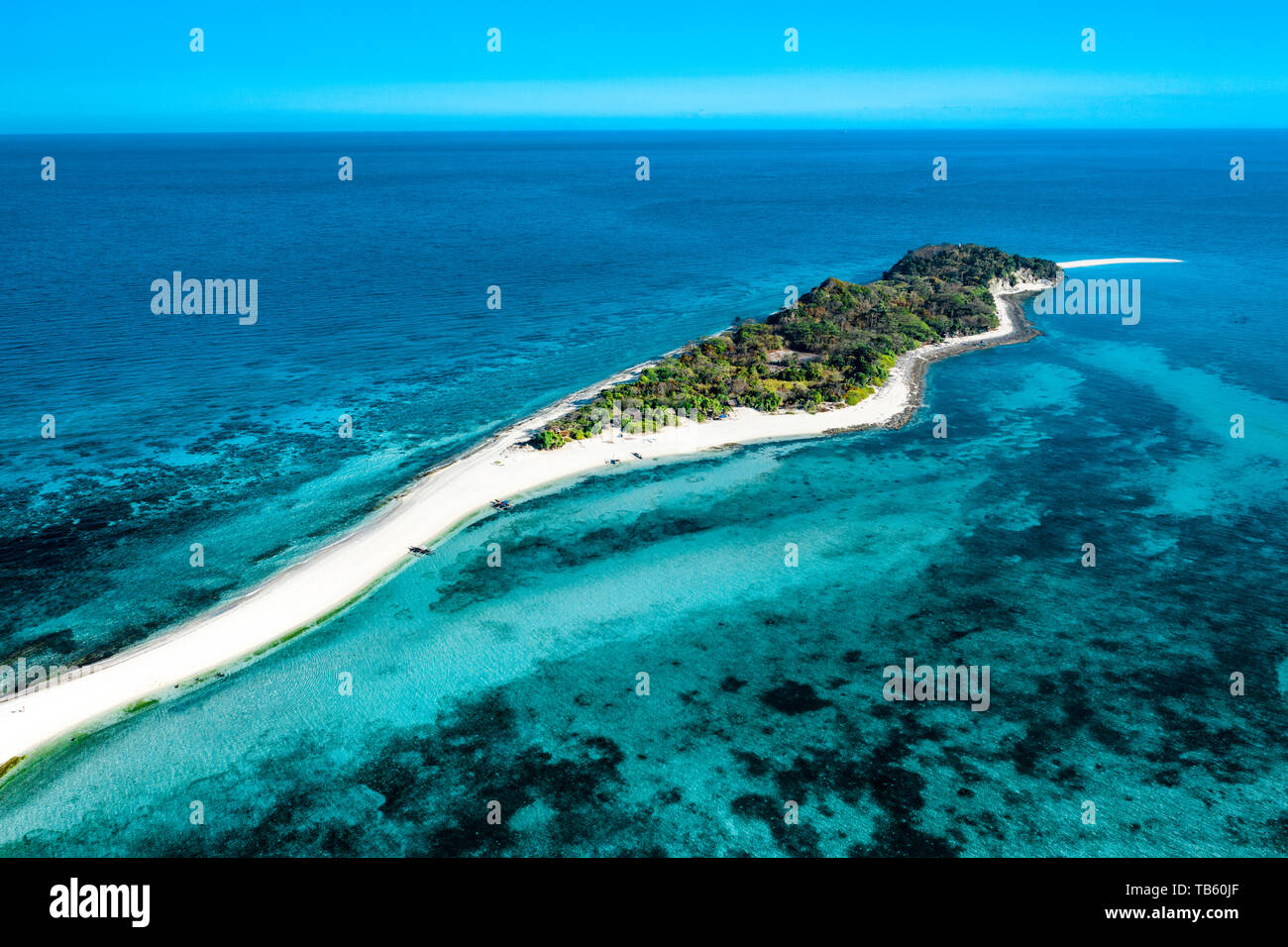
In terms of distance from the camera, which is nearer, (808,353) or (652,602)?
(652,602)

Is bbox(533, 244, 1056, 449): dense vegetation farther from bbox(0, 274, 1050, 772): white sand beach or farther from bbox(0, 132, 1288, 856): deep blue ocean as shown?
bbox(0, 132, 1288, 856): deep blue ocean

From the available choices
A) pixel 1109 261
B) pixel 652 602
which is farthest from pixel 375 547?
pixel 1109 261

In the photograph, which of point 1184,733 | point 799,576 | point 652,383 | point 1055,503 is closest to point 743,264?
point 652,383

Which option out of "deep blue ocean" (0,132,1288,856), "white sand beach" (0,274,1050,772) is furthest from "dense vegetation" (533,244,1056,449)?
"deep blue ocean" (0,132,1288,856)

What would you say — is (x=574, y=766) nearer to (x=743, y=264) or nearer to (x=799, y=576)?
(x=799, y=576)

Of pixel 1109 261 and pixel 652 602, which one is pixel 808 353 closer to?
pixel 652 602

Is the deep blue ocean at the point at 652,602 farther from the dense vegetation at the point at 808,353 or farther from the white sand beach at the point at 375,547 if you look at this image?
the dense vegetation at the point at 808,353

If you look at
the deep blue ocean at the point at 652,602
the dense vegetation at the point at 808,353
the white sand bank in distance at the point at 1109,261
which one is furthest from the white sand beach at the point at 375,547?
the white sand bank in distance at the point at 1109,261
